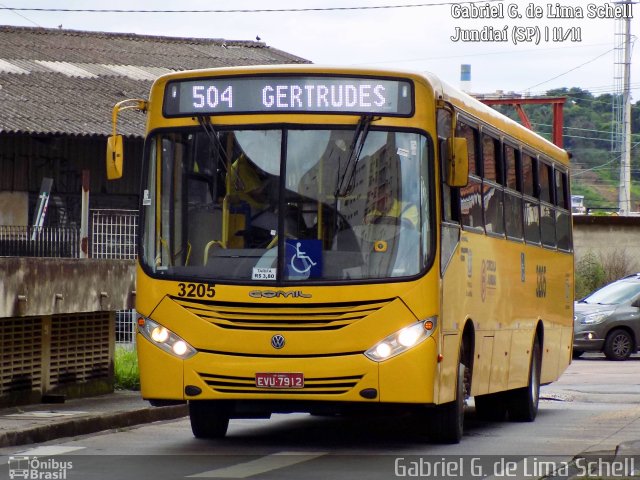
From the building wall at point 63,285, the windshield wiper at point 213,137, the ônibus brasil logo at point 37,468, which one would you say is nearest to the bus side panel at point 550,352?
the building wall at point 63,285

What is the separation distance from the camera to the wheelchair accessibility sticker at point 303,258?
12.0m

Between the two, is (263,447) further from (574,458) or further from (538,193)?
(538,193)

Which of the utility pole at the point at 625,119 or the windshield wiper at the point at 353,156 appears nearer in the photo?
Result: the windshield wiper at the point at 353,156

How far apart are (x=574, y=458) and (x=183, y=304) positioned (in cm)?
335

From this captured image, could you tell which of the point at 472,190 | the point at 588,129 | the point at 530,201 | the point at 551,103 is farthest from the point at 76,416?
the point at 588,129

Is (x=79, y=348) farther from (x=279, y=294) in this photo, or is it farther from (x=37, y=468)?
(x=37, y=468)

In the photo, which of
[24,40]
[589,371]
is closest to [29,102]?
[24,40]

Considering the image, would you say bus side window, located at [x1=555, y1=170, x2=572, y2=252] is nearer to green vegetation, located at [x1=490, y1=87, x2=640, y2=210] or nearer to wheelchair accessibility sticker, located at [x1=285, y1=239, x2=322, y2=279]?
wheelchair accessibility sticker, located at [x1=285, y1=239, x2=322, y2=279]

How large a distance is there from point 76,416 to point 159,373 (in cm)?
229

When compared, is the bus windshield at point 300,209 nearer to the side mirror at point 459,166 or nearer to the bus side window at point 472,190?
the side mirror at point 459,166

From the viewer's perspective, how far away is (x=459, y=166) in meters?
12.5

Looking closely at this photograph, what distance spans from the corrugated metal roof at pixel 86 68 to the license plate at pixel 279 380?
1722cm

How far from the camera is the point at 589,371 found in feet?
88.6

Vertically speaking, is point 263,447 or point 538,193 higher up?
point 538,193
